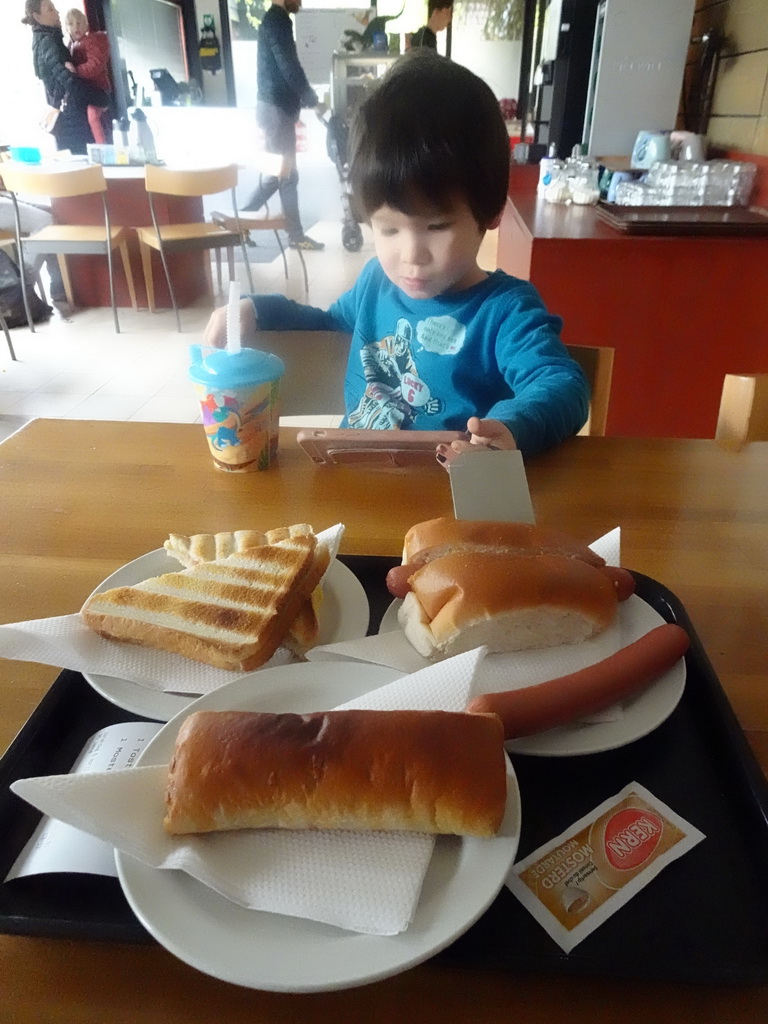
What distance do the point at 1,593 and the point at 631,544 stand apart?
699 mm

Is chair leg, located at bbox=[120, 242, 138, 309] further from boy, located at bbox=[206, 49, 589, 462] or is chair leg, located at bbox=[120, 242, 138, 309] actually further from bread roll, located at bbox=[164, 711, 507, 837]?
bread roll, located at bbox=[164, 711, 507, 837]

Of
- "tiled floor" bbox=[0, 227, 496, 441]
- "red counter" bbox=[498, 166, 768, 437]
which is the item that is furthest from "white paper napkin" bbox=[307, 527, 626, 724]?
"tiled floor" bbox=[0, 227, 496, 441]

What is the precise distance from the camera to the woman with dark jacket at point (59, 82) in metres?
4.66

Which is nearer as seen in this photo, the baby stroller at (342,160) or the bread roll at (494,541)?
the bread roll at (494,541)

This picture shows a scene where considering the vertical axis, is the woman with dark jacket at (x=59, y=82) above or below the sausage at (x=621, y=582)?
above

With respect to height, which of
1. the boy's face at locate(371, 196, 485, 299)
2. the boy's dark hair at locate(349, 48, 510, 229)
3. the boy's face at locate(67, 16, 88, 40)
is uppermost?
the boy's face at locate(67, 16, 88, 40)

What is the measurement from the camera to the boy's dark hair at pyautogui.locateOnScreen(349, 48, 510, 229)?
1.00 m

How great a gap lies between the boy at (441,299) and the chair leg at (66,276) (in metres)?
3.48

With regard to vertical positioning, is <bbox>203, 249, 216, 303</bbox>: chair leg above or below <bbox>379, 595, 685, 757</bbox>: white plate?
below

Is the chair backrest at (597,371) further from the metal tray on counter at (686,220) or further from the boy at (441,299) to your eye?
the metal tray on counter at (686,220)

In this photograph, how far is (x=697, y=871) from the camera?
0.44 metres

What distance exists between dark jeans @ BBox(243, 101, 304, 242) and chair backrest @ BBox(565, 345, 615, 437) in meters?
4.27


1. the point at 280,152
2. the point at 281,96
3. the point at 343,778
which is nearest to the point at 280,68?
the point at 281,96

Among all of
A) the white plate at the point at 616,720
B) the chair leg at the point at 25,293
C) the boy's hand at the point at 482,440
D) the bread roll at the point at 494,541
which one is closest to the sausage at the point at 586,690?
the white plate at the point at 616,720
